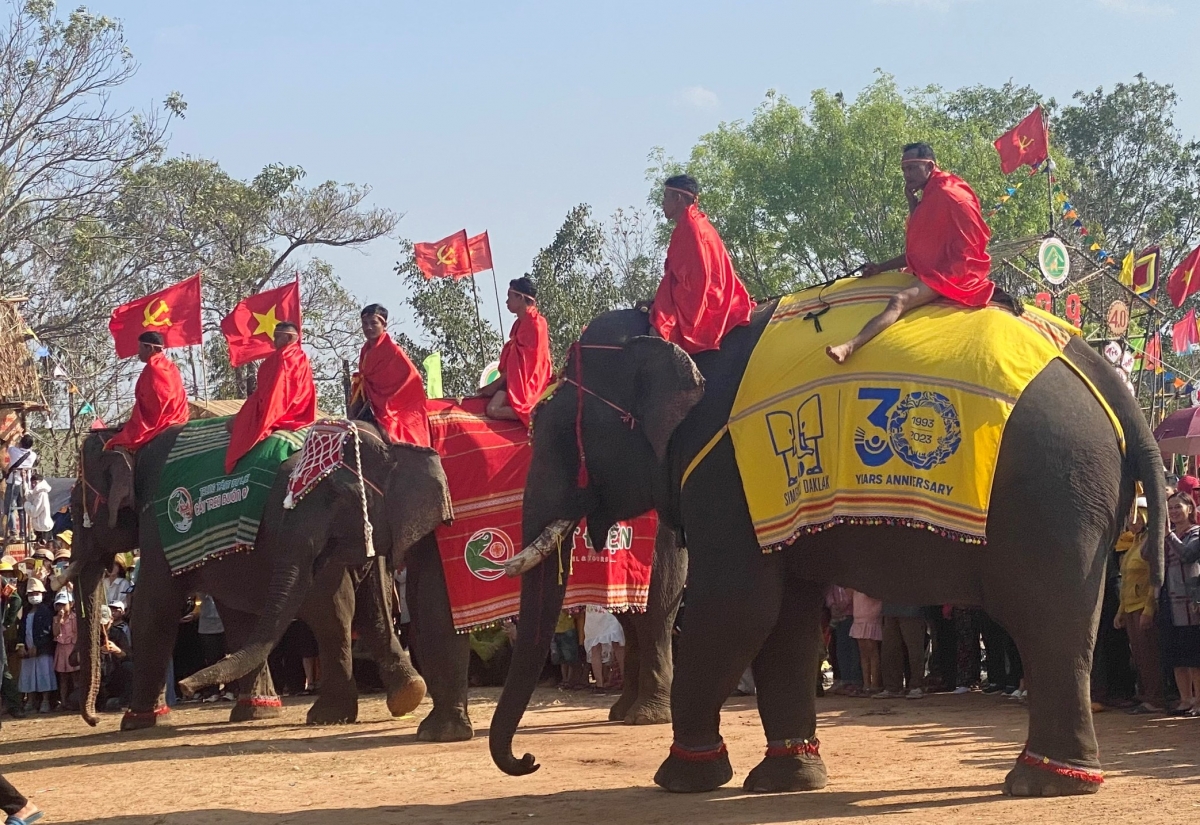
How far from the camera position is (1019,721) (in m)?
10.8

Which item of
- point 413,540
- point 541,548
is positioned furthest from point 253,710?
point 541,548

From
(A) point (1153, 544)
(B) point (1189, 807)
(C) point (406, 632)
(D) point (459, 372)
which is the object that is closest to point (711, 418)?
(A) point (1153, 544)

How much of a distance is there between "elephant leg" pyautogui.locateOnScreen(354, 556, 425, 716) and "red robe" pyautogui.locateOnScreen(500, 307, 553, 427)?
66.0 inches

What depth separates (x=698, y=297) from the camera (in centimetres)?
783

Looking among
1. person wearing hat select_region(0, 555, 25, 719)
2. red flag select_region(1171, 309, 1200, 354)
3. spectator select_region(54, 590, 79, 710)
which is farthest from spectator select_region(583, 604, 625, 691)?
red flag select_region(1171, 309, 1200, 354)

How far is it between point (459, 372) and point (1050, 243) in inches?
452

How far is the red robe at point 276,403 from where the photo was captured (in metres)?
11.4

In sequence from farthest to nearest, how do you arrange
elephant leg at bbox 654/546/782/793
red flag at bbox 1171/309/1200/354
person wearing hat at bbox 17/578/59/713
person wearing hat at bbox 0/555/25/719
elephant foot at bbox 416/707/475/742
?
1. red flag at bbox 1171/309/1200/354
2. person wearing hat at bbox 17/578/59/713
3. person wearing hat at bbox 0/555/25/719
4. elephant foot at bbox 416/707/475/742
5. elephant leg at bbox 654/546/782/793

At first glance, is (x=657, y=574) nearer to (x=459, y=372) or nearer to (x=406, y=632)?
(x=406, y=632)

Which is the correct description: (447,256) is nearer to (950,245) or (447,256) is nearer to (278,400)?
(278,400)

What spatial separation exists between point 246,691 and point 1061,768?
7.66m

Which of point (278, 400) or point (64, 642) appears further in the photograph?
point (64, 642)

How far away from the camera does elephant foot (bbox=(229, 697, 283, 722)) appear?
12.4m

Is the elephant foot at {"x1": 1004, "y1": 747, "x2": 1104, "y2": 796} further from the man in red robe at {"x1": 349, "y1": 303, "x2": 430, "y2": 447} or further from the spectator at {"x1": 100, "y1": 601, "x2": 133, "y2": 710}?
the spectator at {"x1": 100, "y1": 601, "x2": 133, "y2": 710}
